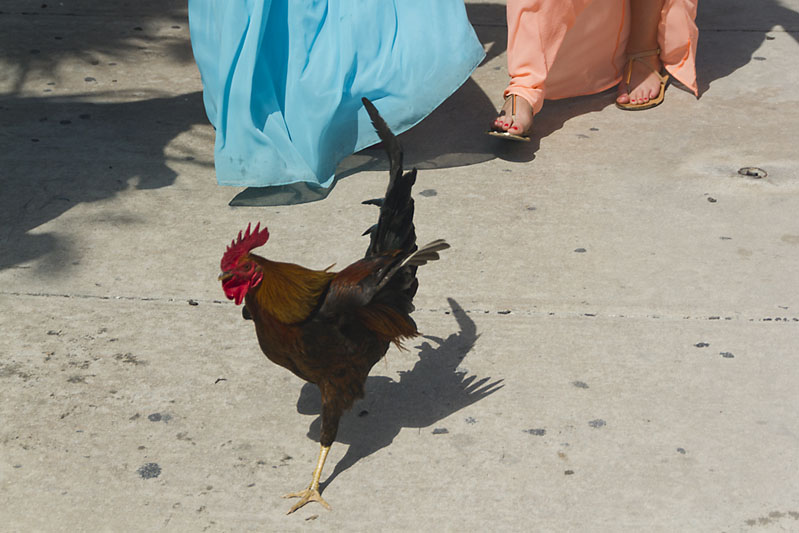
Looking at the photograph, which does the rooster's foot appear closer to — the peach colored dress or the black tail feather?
the black tail feather

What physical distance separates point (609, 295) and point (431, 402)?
0.98 m

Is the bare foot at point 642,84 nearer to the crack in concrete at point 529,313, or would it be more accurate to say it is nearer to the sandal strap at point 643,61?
the sandal strap at point 643,61

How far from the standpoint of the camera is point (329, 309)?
2660mm

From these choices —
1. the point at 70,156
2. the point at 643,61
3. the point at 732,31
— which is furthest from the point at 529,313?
the point at 732,31

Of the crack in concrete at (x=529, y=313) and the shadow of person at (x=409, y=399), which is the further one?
the crack in concrete at (x=529, y=313)

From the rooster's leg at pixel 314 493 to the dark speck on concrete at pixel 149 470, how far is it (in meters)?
0.42

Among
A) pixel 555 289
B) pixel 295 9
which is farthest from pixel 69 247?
pixel 555 289

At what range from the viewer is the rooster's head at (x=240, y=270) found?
250 centimetres

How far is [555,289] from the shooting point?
3770mm

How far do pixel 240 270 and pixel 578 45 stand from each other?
339 centimetres

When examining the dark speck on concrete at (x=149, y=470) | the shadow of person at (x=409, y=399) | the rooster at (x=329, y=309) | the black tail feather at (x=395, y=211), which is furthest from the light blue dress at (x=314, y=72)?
the dark speck on concrete at (x=149, y=470)

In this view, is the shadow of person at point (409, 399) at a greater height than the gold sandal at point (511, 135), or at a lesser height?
lesser

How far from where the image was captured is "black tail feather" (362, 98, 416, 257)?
9.45 feet

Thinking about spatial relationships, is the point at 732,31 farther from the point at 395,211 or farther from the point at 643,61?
the point at 395,211
